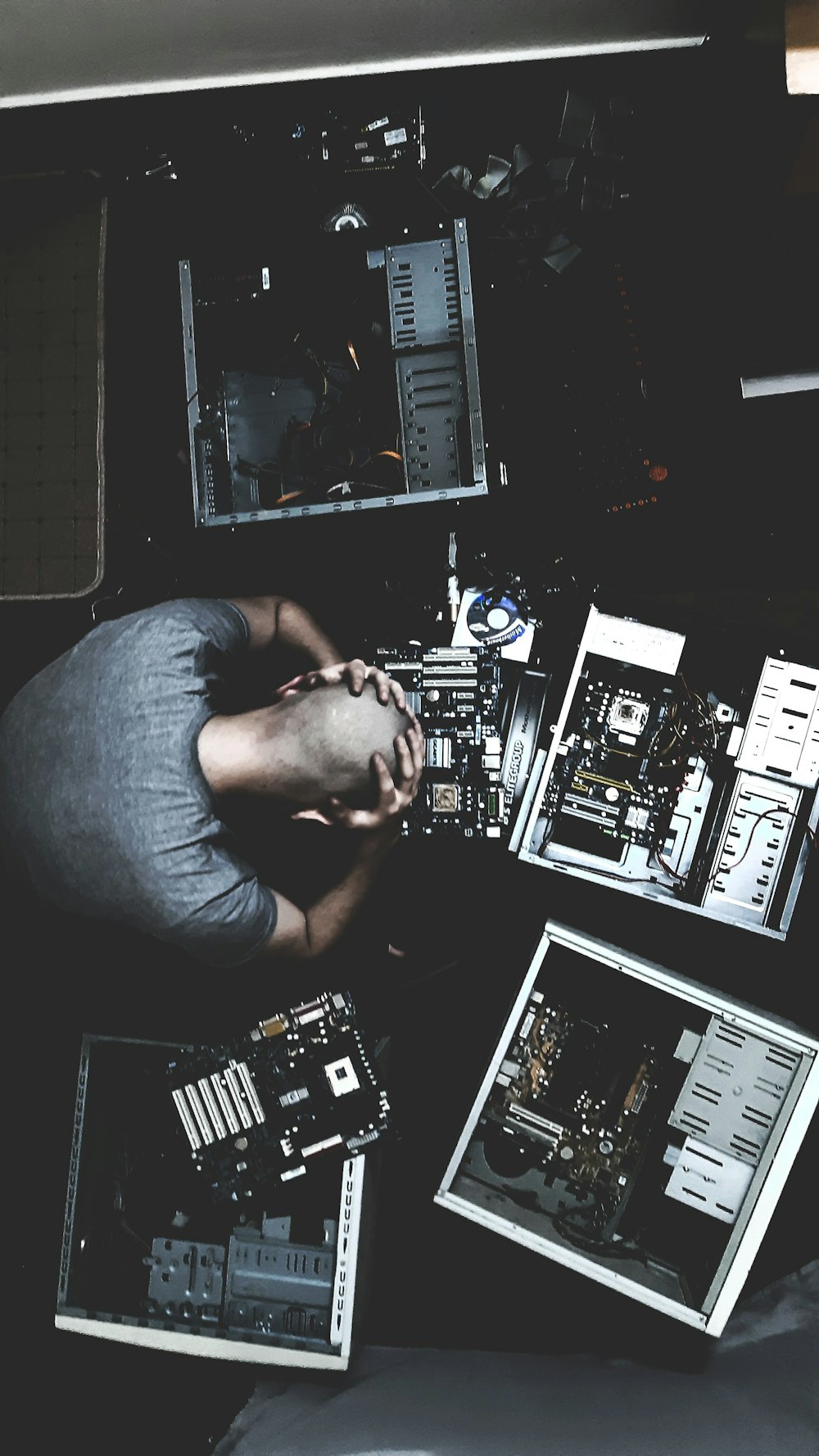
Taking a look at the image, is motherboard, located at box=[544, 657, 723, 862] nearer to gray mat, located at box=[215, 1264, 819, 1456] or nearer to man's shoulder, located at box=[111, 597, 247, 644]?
man's shoulder, located at box=[111, 597, 247, 644]

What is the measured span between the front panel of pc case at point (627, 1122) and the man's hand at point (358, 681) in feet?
2.28

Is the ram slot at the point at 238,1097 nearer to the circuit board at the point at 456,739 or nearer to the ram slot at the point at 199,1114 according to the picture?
the ram slot at the point at 199,1114

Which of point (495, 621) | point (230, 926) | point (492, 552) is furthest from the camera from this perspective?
point (492, 552)

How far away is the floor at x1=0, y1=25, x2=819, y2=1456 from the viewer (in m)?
2.45

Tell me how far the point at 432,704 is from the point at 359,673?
42 cm

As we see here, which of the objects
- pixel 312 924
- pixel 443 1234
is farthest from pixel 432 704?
pixel 443 1234

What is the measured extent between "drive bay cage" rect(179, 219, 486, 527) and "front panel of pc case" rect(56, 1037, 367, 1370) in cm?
149

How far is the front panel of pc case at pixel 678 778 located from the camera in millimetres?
2078

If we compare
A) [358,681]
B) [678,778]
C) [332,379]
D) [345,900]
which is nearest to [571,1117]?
[345,900]

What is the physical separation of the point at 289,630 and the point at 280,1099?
116 centimetres

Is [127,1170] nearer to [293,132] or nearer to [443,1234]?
[443,1234]

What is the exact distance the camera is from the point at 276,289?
223cm

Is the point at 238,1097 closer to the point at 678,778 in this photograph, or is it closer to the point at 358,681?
the point at 358,681

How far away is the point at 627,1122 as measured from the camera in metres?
2.05
